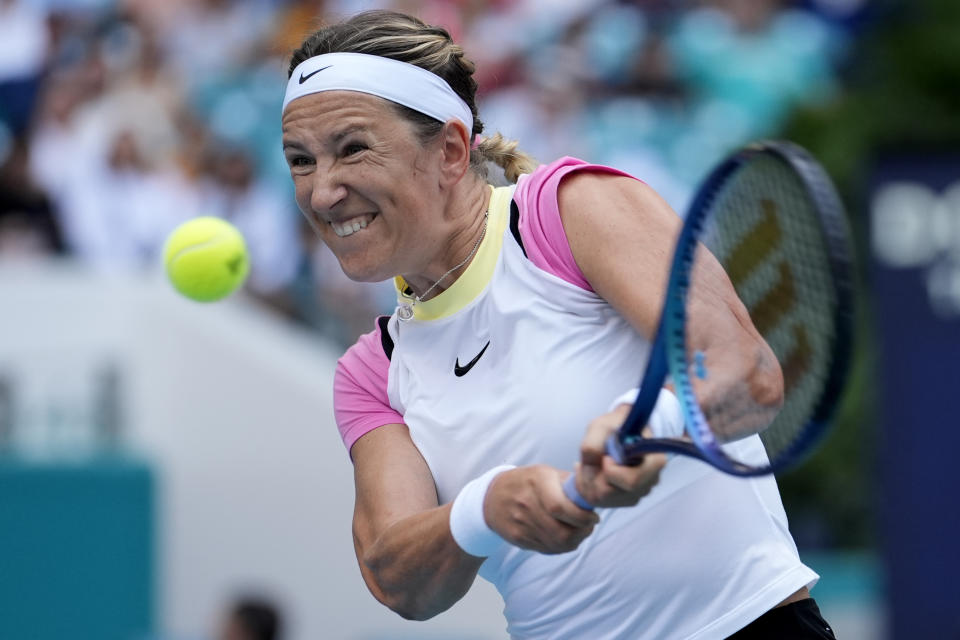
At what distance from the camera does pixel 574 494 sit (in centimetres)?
212

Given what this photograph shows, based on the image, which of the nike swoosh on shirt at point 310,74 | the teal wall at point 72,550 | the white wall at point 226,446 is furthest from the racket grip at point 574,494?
the teal wall at point 72,550

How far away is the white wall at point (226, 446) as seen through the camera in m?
6.95

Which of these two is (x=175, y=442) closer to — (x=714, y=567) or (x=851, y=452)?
(x=851, y=452)

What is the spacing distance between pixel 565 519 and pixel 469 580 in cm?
37

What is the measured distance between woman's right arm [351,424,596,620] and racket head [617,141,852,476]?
15 centimetres

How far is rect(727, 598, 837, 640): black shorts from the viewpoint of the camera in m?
2.49

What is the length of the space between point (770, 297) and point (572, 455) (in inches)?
19.3

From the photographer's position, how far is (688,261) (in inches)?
87.7

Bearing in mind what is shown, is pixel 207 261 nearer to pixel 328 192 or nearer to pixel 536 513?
pixel 328 192

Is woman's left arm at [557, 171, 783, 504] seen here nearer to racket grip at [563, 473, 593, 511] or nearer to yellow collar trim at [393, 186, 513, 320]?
racket grip at [563, 473, 593, 511]

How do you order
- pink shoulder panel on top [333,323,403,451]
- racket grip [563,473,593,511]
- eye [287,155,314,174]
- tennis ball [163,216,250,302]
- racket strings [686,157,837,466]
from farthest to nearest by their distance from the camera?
tennis ball [163,216,250,302] → pink shoulder panel on top [333,323,403,451] → eye [287,155,314,174] → racket strings [686,157,837,466] → racket grip [563,473,593,511]

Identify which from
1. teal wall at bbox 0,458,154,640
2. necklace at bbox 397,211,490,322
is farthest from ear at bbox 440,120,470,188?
teal wall at bbox 0,458,154,640

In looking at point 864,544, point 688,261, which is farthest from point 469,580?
point 864,544

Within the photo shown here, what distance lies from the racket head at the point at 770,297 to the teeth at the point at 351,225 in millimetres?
566
